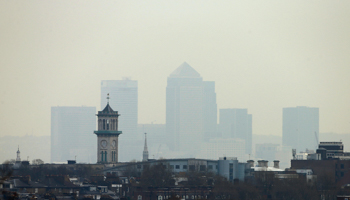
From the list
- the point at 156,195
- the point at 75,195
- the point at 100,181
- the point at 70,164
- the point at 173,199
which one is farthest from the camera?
the point at 70,164

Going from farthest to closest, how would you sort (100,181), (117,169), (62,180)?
(117,169) → (100,181) → (62,180)

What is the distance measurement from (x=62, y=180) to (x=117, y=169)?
163ft

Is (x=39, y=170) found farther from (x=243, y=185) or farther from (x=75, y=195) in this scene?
(x=75, y=195)

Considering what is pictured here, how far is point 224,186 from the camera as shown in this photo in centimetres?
11862

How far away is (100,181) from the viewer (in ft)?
434

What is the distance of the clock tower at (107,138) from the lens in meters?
188

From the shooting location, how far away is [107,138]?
191 m

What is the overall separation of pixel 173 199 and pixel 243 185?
34278mm

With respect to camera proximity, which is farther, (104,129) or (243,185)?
(104,129)

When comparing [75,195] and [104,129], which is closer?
[75,195]

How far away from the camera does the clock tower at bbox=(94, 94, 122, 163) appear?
618 ft

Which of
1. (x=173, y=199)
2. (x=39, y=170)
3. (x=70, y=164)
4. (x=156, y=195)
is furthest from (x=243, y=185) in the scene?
(x=70, y=164)

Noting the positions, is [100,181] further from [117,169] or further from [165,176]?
[117,169]

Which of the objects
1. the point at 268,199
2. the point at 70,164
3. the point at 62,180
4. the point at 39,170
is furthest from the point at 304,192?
the point at 70,164
